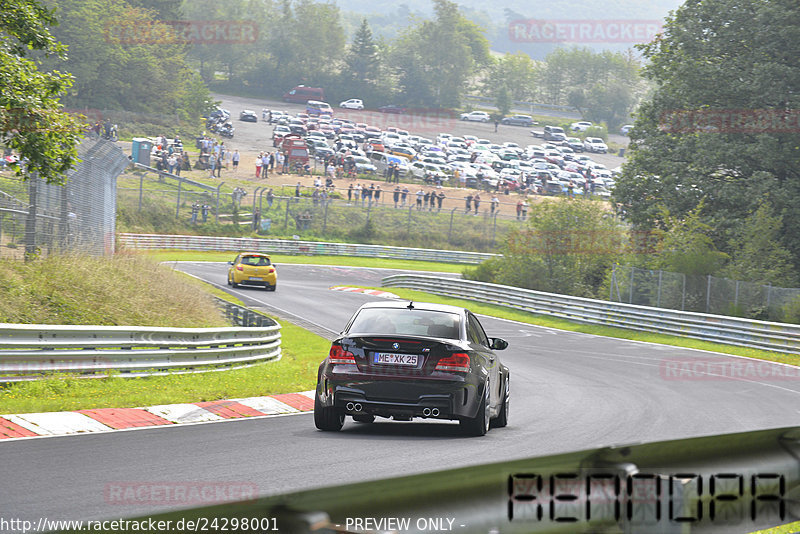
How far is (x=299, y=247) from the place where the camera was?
197ft

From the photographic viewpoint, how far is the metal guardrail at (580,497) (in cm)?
259

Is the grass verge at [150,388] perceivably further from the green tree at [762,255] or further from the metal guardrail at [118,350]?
the green tree at [762,255]

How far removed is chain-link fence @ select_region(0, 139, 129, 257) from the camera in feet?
52.8

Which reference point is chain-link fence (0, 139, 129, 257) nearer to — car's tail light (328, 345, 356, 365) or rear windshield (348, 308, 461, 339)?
rear windshield (348, 308, 461, 339)

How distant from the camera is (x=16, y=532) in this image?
539 centimetres

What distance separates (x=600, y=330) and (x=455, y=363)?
72.2ft

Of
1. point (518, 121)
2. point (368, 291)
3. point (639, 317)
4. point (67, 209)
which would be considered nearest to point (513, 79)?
point (518, 121)

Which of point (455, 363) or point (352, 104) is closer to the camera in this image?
point (455, 363)

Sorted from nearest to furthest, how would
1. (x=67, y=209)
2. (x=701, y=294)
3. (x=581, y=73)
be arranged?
(x=67, y=209)
(x=701, y=294)
(x=581, y=73)

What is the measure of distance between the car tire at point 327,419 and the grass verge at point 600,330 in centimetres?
1691

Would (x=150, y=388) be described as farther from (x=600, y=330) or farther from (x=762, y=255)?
(x=762, y=255)

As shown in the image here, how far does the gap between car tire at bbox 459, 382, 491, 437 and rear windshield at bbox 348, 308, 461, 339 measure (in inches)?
28.4

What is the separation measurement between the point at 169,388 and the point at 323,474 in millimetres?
6458

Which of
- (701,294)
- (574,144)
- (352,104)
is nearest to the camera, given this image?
(701,294)
